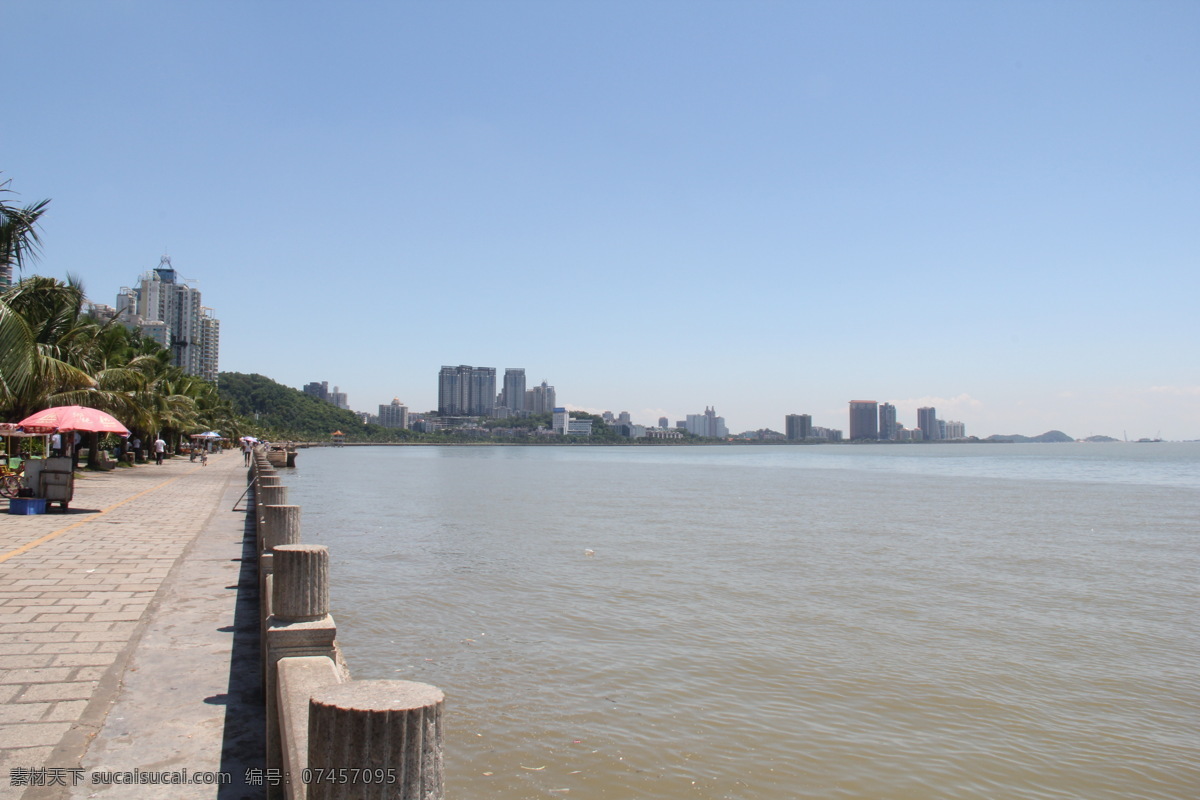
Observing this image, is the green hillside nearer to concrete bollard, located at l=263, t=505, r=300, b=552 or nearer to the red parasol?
the red parasol

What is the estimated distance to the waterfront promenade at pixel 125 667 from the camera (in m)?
4.57

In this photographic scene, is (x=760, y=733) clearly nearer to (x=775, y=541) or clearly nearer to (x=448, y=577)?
(x=448, y=577)

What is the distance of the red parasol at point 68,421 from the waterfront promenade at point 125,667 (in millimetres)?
5675

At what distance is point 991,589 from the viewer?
14773 millimetres

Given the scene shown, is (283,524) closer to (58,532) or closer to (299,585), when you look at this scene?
(299,585)

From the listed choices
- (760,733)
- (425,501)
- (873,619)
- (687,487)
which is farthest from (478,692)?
(687,487)

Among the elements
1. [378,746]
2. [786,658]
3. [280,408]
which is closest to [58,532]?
[786,658]

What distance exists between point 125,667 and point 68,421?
561 inches

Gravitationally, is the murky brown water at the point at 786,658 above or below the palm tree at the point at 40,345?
below

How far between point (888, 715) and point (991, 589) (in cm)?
819

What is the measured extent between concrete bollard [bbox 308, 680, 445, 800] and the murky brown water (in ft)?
13.1

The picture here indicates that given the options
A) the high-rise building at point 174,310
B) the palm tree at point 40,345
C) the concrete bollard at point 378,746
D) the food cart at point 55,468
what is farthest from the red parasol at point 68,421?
the high-rise building at point 174,310

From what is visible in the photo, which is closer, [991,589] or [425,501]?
[991,589]

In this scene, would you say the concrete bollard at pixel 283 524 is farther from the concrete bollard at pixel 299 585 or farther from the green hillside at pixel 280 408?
the green hillside at pixel 280 408
